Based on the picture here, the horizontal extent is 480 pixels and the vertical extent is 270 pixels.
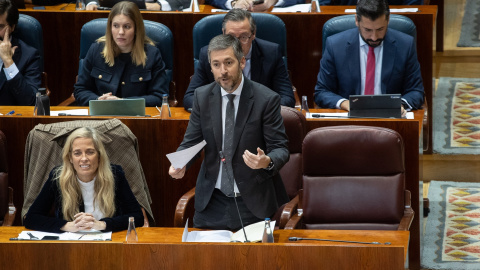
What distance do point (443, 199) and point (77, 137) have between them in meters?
2.41

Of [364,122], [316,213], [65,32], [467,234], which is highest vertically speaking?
[65,32]

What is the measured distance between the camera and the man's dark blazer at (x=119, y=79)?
17.1ft

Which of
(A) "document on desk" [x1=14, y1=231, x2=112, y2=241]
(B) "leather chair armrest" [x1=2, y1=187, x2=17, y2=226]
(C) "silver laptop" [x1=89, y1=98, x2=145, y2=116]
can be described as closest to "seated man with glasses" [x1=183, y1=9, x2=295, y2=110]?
(C) "silver laptop" [x1=89, y1=98, x2=145, y2=116]

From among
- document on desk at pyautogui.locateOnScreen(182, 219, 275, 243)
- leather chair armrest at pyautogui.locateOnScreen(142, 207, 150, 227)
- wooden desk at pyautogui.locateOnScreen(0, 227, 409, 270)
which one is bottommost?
leather chair armrest at pyautogui.locateOnScreen(142, 207, 150, 227)

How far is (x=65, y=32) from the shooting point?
594cm

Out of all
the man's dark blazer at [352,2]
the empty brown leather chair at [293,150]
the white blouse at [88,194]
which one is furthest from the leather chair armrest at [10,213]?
the man's dark blazer at [352,2]

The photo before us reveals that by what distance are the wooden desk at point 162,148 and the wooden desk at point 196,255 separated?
4.83 feet

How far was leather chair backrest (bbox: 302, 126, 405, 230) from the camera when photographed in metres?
4.00

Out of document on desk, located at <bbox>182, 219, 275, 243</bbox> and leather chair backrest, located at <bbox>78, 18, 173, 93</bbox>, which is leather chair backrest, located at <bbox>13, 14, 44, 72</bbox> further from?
document on desk, located at <bbox>182, 219, 275, 243</bbox>

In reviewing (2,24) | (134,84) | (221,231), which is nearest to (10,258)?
(221,231)

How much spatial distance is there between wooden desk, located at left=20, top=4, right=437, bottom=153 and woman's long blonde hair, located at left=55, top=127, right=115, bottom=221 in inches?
64.3

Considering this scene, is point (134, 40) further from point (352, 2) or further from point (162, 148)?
point (352, 2)

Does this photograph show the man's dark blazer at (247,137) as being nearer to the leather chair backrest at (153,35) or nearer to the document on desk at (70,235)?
the document on desk at (70,235)

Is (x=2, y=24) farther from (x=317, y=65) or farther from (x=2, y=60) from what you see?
(x=317, y=65)
